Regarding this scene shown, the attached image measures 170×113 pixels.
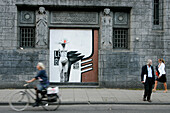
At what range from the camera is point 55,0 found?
1516cm

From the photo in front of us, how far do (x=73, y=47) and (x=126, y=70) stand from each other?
11.6 ft

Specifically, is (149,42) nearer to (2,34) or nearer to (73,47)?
(73,47)

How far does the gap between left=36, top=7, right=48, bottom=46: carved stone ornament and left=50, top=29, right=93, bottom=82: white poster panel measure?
50cm

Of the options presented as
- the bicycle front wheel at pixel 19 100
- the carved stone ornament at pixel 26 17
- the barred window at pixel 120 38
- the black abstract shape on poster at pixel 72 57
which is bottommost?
the bicycle front wheel at pixel 19 100

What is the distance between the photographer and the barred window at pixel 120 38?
52.2ft

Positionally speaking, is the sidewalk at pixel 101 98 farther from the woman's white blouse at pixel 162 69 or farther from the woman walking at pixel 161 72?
the woman's white blouse at pixel 162 69

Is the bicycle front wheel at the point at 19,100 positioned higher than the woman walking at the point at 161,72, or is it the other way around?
the woman walking at the point at 161,72

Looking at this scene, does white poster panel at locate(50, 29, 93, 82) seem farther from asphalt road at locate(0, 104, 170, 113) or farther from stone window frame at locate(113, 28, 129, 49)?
asphalt road at locate(0, 104, 170, 113)

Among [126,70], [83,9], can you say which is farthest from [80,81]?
[83,9]

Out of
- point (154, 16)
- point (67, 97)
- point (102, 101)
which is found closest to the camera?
point (102, 101)

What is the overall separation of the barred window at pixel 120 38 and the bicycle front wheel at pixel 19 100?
7883 millimetres

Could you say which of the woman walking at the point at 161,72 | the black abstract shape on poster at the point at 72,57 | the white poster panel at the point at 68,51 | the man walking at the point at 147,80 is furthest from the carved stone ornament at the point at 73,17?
the man walking at the point at 147,80

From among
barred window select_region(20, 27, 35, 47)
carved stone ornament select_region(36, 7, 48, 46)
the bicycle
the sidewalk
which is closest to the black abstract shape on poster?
carved stone ornament select_region(36, 7, 48, 46)

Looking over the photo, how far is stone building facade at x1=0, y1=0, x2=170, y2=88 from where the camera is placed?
1498 centimetres
